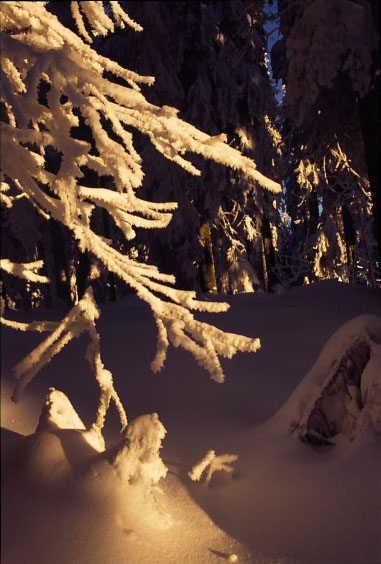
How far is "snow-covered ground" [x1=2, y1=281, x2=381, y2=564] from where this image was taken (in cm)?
247

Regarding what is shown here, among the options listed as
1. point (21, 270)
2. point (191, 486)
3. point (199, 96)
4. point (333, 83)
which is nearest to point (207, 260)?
point (199, 96)

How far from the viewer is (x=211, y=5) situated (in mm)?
14867

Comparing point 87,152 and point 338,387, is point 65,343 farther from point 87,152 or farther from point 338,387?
point 338,387

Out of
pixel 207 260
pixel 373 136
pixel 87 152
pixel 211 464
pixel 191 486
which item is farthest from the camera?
pixel 207 260

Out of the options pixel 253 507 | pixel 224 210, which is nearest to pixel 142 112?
pixel 253 507

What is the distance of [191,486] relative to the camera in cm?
357

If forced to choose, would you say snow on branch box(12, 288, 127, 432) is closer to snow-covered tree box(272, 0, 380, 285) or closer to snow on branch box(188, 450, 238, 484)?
snow on branch box(188, 450, 238, 484)

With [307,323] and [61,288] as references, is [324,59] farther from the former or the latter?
[61,288]

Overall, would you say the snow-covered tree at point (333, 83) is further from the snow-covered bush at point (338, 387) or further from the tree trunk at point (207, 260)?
the snow-covered bush at point (338, 387)

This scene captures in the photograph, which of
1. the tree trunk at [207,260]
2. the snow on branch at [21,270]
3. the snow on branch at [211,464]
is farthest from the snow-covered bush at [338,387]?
the tree trunk at [207,260]

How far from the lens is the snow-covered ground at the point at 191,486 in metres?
2.47

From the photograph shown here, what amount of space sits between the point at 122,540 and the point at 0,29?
2.63 metres

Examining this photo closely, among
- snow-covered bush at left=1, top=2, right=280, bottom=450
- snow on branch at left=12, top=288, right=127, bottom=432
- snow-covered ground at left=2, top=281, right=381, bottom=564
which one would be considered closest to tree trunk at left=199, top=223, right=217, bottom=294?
snow-covered ground at left=2, top=281, right=381, bottom=564

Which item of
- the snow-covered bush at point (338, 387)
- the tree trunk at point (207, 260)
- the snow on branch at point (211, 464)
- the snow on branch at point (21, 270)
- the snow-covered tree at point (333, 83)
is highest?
the snow-covered tree at point (333, 83)
